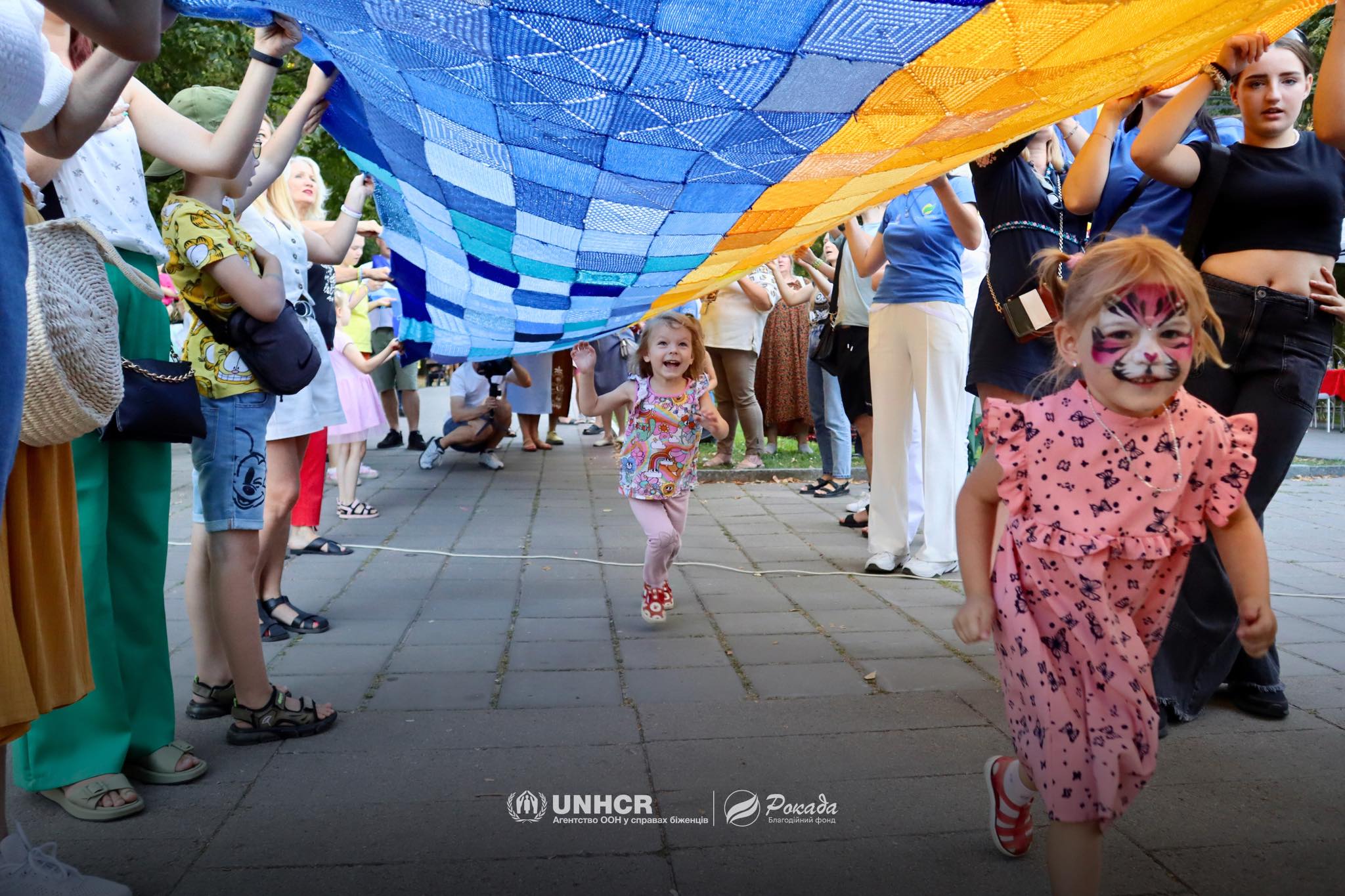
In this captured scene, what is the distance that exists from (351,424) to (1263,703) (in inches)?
221

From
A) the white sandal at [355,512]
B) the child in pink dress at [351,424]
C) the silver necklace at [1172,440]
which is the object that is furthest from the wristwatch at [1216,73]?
the white sandal at [355,512]

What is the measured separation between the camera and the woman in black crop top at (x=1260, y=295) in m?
2.94

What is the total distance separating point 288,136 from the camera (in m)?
2.88

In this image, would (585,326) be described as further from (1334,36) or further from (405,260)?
(1334,36)

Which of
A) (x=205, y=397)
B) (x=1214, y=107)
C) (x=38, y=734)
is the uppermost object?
(x=1214, y=107)

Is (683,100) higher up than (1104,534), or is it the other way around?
(683,100)

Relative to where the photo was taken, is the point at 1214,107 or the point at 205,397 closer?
the point at 205,397

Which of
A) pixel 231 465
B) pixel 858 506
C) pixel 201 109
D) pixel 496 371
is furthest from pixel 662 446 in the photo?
pixel 496 371

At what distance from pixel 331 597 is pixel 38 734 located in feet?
7.20

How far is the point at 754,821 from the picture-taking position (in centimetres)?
242

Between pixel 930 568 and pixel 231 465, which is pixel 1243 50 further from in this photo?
pixel 930 568

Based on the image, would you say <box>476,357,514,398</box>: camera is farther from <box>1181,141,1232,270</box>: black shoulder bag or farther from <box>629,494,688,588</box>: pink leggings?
<box>1181,141,1232,270</box>: black shoulder bag

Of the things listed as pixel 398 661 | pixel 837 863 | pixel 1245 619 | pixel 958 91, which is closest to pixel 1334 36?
pixel 958 91

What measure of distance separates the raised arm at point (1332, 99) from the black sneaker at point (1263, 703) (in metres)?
1.59
